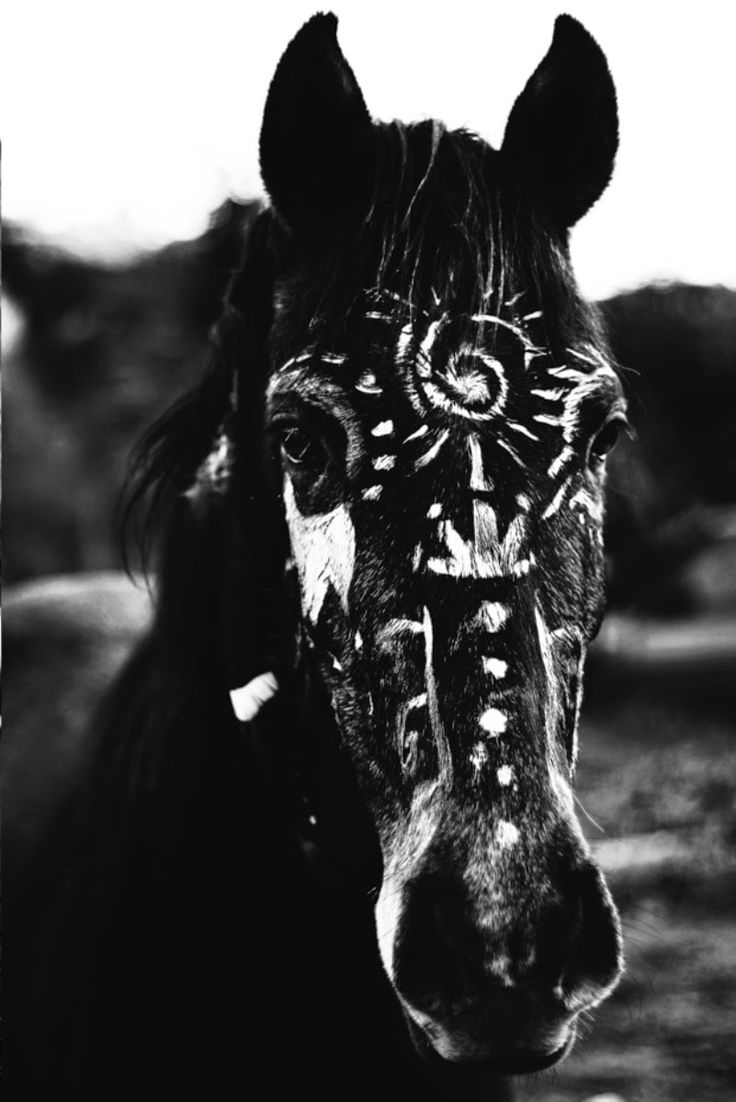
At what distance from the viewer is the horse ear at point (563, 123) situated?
1376 mm

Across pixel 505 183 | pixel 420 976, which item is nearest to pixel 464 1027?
pixel 420 976

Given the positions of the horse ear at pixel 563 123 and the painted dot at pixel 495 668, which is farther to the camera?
the horse ear at pixel 563 123

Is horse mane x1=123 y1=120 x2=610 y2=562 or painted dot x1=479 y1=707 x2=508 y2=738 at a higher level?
horse mane x1=123 y1=120 x2=610 y2=562

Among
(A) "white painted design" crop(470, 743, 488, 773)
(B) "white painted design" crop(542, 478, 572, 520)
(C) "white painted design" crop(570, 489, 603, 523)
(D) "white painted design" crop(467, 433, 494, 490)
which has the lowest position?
(A) "white painted design" crop(470, 743, 488, 773)

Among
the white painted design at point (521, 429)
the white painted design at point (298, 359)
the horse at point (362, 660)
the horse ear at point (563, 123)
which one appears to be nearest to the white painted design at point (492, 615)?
the horse at point (362, 660)

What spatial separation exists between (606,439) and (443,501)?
0.36 meters

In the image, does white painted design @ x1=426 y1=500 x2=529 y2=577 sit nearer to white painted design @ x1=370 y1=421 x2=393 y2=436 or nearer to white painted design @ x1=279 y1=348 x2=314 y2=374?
white painted design @ x1=370 y1=421 x2=393 y2=436

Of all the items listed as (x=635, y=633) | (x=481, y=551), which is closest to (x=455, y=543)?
(x=481, y=551)

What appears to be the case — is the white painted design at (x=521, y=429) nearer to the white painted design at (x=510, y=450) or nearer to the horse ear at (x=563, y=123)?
the white painted design at (x=510, y=450)

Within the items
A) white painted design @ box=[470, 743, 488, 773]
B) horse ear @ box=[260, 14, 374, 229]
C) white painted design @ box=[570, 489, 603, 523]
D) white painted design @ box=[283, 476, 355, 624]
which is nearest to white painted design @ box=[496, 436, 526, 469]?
white painted design @ box=[570, 489, 603, 523]

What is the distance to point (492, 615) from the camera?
42.5 inches

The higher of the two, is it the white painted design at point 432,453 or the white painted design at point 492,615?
the white painted design at point 432,453

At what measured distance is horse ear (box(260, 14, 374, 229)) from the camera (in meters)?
1.33

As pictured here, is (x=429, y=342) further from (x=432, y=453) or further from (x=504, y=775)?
(x=504, y=775)
